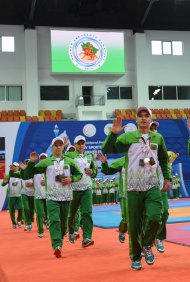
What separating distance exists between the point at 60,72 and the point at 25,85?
7.46 ft

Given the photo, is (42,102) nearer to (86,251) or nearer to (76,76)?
(76,76)

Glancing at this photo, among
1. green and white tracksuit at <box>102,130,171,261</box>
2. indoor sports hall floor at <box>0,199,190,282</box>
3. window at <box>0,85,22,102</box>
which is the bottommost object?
indoor sports hall floor at <box>0,199,190,282</box>

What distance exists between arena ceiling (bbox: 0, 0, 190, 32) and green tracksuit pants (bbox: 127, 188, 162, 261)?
23292 mm

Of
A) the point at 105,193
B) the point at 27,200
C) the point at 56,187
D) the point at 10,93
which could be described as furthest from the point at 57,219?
the point at 10,93

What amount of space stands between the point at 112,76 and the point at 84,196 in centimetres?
2183

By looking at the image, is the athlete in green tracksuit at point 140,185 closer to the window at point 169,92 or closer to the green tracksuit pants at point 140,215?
the green tracksuit pants at point 140,215

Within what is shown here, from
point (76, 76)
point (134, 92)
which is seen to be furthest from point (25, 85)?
point (134, 92)

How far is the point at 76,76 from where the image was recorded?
29.5 metres

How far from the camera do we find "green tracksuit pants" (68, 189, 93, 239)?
862 centimetres

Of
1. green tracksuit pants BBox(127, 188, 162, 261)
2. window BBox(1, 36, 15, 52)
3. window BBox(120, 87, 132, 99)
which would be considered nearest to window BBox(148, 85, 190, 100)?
window BBox(120, 87, 132, 99)

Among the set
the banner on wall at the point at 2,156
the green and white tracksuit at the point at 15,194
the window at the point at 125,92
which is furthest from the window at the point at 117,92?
the green and white tracksuit at the point at 15,194

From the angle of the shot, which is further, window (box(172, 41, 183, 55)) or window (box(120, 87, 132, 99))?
window (box(172, 41, 183, 55))

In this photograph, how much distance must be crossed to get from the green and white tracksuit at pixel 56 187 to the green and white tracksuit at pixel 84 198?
0.74m

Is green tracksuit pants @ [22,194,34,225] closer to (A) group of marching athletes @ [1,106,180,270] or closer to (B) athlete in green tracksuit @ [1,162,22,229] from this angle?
(B) athlete in green tracksuit @ [1,162,22,229]
